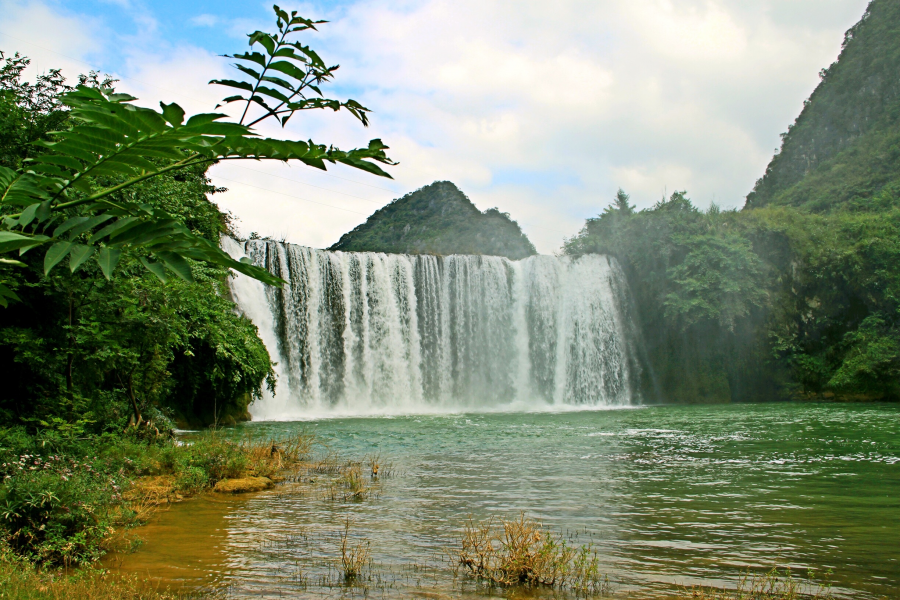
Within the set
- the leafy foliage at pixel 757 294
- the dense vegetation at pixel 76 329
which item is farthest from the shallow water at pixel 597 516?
the leafy foliage at pixel 757 294

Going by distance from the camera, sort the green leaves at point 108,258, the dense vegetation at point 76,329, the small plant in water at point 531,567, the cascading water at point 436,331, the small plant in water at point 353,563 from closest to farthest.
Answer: the green leaves at point 108,258, the small plant in water at point 531,567, the small plant in water at point 353,563, the dense vegetation at point 76,329, the cascading water at point 436,331

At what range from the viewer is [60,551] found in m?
4.68

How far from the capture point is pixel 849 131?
189ft

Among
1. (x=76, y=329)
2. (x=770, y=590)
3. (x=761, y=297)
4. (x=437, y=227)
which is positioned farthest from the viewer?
(x=437, y=227)

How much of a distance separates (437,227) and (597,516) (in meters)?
70.3

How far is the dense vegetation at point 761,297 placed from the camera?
92.2ft

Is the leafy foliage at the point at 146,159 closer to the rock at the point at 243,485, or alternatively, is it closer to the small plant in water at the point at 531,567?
the small plant in water at the point at 531,567

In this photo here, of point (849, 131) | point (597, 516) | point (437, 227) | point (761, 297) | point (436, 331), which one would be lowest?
point (597, 516)

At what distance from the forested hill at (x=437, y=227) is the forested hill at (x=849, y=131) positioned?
26478 mm

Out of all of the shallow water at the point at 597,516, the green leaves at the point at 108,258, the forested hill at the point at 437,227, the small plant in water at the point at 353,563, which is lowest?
the shallow water at the point at 597,516

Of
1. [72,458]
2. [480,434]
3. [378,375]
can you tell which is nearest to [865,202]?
[378,375]

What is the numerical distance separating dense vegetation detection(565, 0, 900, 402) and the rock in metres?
24.9

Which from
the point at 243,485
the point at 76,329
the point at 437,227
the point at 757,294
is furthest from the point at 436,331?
the point at 437,227

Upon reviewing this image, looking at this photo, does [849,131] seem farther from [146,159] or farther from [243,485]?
[146,159]
